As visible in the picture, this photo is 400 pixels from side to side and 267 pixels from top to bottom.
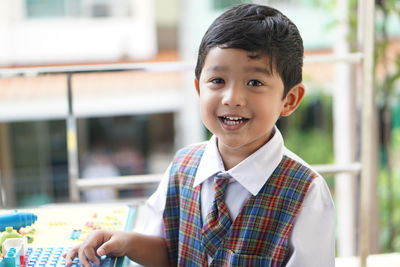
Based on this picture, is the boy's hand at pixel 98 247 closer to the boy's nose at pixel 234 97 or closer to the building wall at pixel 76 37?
the boy's nose at pixel 234 97

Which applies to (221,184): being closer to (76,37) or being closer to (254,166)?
(254,166)

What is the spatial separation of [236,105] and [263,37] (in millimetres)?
118

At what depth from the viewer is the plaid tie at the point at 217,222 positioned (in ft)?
3.32

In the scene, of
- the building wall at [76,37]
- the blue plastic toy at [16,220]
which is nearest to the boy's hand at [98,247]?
the blue plastic toy at [16,220]

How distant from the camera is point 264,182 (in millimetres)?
1000

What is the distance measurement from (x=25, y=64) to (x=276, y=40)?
6.47 meters

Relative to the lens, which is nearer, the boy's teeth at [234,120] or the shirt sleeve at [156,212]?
the boy's teeth at [234,120]

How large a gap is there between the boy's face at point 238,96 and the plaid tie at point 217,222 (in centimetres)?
8

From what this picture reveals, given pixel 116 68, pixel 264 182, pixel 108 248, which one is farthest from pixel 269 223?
pixel 116 68

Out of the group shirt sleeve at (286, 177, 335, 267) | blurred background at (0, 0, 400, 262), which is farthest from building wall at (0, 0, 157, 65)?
shirt sleeve at (286, 177, 335, 267)

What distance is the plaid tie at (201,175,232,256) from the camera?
1.01 m

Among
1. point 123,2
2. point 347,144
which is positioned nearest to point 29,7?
point 123,2

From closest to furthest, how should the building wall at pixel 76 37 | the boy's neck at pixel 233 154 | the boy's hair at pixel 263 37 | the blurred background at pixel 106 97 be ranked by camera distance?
the boy's hair at pixel 263 37 < the boy's neck at pixel 233 154 < the blurred background at pixel 106 97 < the building wall at pixel 76 37

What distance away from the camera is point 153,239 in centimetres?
114
